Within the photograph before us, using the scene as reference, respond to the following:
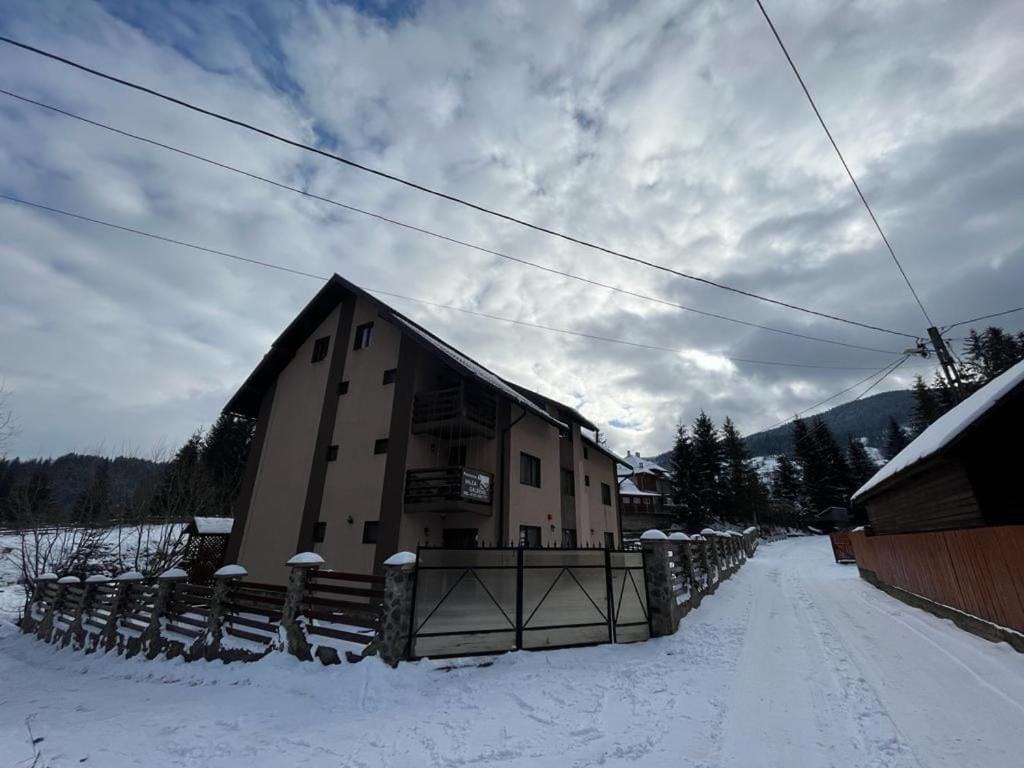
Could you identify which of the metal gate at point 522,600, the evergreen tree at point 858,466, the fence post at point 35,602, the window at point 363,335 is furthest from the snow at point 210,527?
the evergreen tree at point 858,466

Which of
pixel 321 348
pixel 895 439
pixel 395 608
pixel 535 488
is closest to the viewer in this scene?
pixel 395 608

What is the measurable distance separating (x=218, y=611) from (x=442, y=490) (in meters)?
6.93

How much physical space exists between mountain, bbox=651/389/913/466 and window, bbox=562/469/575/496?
133645 millimetres

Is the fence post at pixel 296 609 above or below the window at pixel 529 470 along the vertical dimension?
below

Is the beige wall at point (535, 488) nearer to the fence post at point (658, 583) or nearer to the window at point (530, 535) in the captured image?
the window at point (530, 535)

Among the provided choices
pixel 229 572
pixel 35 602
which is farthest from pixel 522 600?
pixel 35 602

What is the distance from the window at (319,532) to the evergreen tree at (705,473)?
124 ft

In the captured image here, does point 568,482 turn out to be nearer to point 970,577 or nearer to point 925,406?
point 970,577

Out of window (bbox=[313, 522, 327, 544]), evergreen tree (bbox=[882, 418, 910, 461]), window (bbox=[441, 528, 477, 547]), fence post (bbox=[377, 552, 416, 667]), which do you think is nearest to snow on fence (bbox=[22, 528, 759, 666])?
fence post (bbox=[377, 552, 416, 667])

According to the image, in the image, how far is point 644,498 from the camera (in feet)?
170

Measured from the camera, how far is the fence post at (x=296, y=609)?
792 centimetres

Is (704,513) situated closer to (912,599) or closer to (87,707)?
(912,599)

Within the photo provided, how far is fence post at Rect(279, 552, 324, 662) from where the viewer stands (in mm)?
7918

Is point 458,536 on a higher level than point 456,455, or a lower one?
lower
